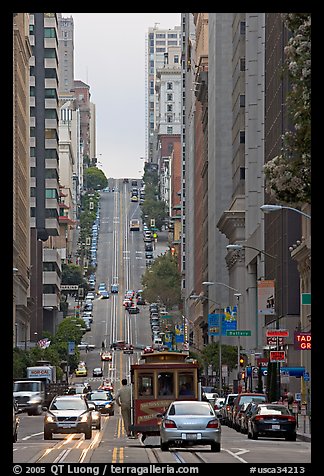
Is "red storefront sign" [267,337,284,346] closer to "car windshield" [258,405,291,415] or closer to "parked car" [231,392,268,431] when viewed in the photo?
"parked car" [231,392,268,431]

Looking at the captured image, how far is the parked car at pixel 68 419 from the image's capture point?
51.4m

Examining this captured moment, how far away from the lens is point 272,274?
338 feet

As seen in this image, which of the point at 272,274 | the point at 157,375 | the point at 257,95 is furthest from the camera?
the point at 257,95

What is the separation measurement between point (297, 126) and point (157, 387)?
20.1 meters

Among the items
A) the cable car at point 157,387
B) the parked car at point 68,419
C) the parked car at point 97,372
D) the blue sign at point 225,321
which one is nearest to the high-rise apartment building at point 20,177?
the parked car at point 97,372

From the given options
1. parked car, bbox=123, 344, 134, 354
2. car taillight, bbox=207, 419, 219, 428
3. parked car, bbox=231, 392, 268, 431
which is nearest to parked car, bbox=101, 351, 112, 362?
parked car, bbox=123, 344, 134, 354

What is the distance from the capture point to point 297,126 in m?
31.3

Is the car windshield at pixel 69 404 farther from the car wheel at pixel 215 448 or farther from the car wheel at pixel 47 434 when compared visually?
the car wheel at pixel 215 448

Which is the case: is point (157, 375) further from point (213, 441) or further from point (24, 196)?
point (24, 196)

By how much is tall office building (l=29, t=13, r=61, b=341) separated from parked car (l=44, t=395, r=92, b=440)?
128493mm

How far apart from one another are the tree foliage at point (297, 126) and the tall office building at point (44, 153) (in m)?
150
